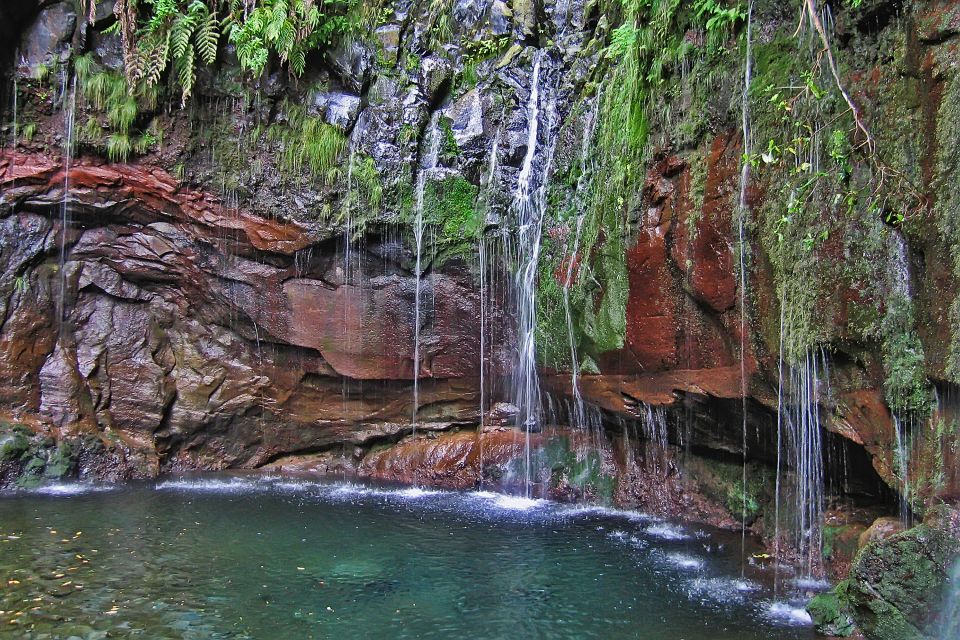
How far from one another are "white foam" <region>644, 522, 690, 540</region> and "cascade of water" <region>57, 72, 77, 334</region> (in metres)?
10.9

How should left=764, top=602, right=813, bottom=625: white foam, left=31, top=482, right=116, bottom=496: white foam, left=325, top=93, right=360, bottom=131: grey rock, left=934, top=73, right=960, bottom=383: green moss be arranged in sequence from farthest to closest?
left=325, top=93, right=360, bottom=131: grey rock < left=31, top=482, right=116, bottom=496: white foam < left=764, top=602, right=813, bottom=625: white foam < left=934, top=73, right=960, bottom=383: green moss

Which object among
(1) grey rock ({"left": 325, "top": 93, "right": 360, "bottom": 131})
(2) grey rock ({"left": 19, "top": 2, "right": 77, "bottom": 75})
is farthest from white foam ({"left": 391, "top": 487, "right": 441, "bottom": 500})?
(2) grey rock ({"left": 19, "top": 2, "right": 77, "bottom": 75})

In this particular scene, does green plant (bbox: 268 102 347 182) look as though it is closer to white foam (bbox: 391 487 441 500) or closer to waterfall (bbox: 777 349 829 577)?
white foam (bbox: 391 487 441 500)

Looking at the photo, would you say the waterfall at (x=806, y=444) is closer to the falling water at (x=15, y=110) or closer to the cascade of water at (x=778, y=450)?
the cascade of water at (x=778, y=450)

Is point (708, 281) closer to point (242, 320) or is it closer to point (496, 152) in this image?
point (496, 152)

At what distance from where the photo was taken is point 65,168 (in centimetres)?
1090

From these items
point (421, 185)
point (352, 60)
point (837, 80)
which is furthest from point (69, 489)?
point (837, 80)

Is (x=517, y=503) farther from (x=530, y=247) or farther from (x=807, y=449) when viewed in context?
(x=807, y=449)

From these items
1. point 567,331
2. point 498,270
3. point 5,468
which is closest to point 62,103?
point 5,468

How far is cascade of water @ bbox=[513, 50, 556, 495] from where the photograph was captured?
34.5 ft

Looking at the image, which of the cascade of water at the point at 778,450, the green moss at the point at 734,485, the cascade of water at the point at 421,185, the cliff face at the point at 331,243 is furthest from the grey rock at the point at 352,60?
the green moss at the point at 734,485

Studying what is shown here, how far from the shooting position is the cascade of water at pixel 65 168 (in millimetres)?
10938

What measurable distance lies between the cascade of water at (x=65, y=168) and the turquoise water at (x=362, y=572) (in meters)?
3.71

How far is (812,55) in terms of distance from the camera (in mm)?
6191
